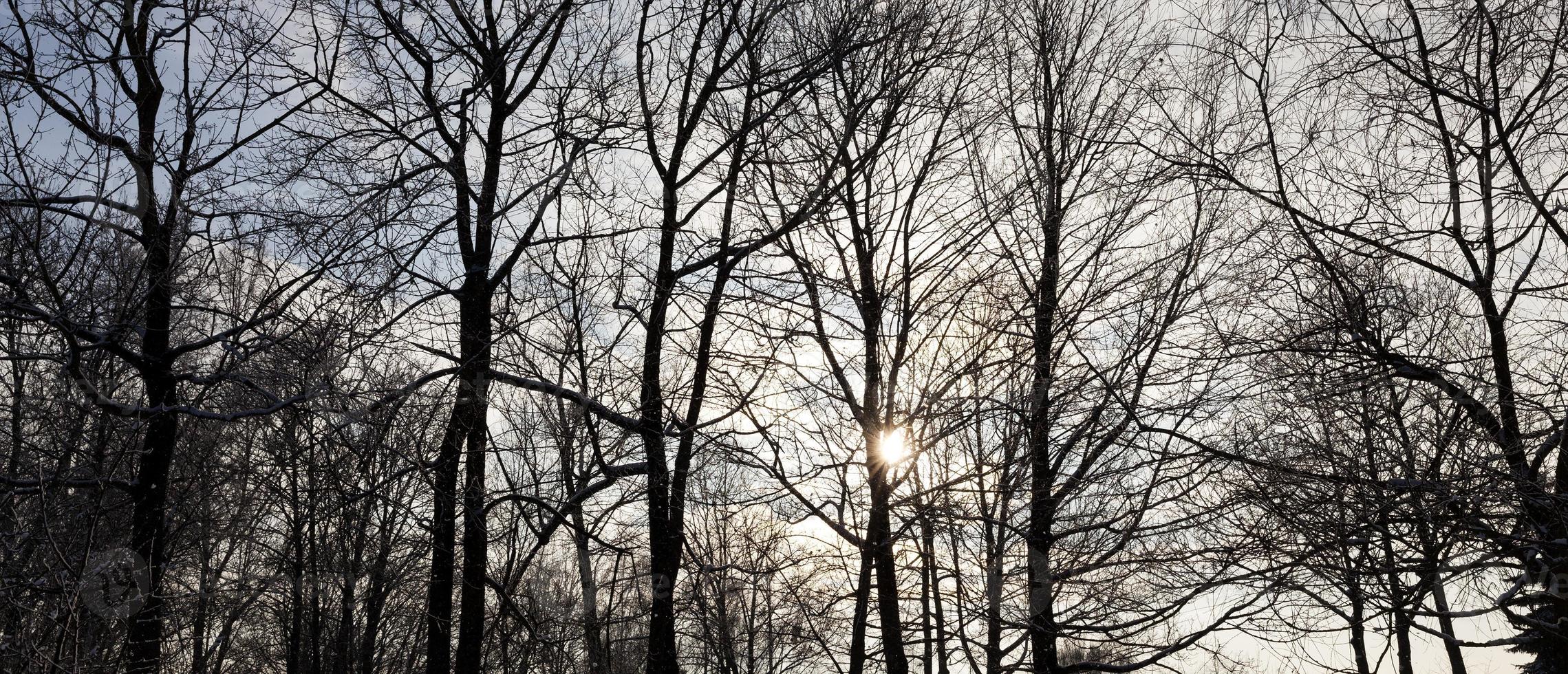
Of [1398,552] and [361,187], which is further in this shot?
[361,187]

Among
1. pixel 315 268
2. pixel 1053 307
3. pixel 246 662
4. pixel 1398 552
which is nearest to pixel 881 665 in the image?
pixel 1053 307

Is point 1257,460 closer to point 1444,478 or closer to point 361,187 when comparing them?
point 1444,478

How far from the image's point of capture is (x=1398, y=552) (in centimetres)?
744

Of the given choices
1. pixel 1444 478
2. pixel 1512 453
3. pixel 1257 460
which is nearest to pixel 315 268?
pixel 1257 460

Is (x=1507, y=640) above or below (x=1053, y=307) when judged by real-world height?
below

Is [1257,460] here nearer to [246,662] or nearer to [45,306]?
[45,306]

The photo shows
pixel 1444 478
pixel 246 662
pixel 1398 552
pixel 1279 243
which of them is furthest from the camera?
pixel 246 662

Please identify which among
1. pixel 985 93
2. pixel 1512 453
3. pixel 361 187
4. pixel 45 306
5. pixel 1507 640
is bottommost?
pixel 1507 640

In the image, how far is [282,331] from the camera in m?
8.70

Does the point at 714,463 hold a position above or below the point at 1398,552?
above

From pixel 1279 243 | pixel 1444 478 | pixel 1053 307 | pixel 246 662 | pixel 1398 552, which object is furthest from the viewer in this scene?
pixel 246 662

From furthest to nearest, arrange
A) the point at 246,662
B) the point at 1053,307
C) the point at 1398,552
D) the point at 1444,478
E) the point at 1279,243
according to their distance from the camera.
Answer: the point at 246,662, the point at 1053,307, the point at 1279,243, the point at 1398,552, the point at 1444,478

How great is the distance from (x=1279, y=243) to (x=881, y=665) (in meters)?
5.09

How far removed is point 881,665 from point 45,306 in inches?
295
